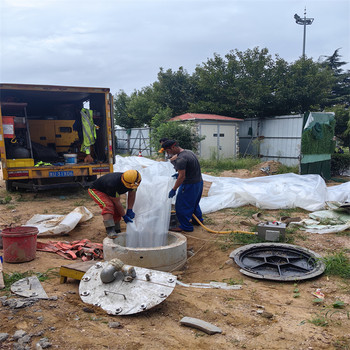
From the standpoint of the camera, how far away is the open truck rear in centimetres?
753

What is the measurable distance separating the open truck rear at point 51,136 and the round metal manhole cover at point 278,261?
4805 millimetres

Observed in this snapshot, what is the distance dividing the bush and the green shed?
1.11 metres

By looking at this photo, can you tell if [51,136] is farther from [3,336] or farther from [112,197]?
[3,336]

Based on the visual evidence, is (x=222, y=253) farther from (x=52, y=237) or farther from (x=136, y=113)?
(x=136, y=113)

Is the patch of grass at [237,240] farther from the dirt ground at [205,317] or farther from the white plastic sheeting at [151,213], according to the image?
the white plastic sheeting at [151,213]

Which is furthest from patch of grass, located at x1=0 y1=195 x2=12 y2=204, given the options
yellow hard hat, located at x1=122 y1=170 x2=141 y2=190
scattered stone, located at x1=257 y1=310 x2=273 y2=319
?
scattered stone, located at x1=257 y1=310 x2=273 y2=319

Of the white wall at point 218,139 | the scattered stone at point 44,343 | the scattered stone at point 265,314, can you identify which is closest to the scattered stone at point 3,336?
the scattered stone at point 44,343

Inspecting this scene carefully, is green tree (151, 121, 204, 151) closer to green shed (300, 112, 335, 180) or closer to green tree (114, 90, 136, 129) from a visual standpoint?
green shed (300, 112, 335, 180)

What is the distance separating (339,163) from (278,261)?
10.3 metres

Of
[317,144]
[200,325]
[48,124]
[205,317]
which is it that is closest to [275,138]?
[317,144]

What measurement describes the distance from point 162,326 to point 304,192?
5.33 m

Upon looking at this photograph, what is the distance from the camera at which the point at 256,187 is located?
757 cm

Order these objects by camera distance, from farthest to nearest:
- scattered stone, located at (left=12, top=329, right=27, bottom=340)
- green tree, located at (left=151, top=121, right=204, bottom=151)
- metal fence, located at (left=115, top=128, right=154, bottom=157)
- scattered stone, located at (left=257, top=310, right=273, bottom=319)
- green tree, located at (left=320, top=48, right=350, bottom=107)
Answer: green tree, located at (left=320, top=48, right=350, bottom=107)
metal fence, located at (left=115, top=128, right=154, bottom=157)
green tree, located at (left=151, top=121, right=204, bottom=151)
scattered stone, located at (left=257, top=310, right=273, bottom=319)
scattered stone, located at (left=12, top=329, right=27, bottom=340)

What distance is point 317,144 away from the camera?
11.4 m
